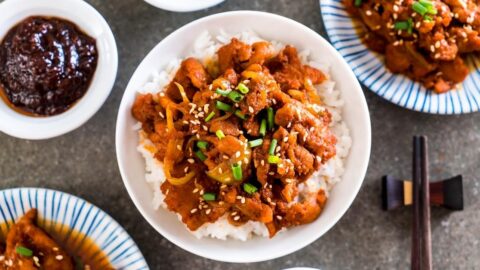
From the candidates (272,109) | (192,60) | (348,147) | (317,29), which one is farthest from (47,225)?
(317,29)

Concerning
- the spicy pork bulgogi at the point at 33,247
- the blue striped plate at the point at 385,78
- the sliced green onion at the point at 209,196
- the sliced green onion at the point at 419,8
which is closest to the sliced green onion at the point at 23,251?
the spicy pork bulgogi at the point at 33,247

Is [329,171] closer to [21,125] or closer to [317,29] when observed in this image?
[317,29]

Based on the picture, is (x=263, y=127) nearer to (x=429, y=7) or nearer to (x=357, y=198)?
(x=357, y=198)

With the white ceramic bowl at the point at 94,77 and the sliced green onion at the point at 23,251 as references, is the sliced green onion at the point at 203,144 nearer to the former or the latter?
the white ceramic bowl at the point at 94,77

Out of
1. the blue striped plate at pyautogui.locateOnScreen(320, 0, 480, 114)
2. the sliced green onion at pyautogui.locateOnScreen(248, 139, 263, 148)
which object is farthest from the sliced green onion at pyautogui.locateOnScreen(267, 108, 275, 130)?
the blue striped plate at pyautogui.locateOnScreen(320, 0, 480, 114)

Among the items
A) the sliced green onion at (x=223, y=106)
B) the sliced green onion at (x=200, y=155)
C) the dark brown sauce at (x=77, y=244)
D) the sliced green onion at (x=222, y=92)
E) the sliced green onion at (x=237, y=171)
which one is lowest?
the dark brown sauce at (x=77, y=244)

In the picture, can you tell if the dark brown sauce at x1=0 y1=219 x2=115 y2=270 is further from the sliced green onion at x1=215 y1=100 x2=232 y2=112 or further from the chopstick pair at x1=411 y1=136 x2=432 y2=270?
the chopstick pair at x1=411 y1=136 x2=432 y2=270

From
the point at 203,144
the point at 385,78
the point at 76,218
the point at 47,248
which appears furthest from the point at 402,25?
the point at 47,248
